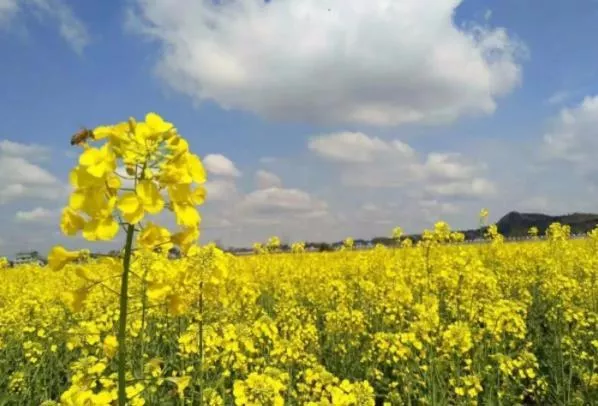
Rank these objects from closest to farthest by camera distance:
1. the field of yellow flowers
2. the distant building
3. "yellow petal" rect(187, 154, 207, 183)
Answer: "yellow petal" rect(187, 154, 207, 183) → the field of yellow flowers → the distant building

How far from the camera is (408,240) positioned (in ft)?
33.8

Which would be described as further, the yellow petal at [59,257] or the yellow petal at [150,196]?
the yellow petal at [59,257]

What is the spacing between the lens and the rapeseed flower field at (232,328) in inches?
60.4

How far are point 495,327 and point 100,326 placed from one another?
131 inches

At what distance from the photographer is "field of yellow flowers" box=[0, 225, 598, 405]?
3244 millimetres

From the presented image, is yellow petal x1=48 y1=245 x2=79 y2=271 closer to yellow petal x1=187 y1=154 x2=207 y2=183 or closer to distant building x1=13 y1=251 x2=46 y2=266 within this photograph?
yellow petal x1=187 y1=154 x2=207 y2=183

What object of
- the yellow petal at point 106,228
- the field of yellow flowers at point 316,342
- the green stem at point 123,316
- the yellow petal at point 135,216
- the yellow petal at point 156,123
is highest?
the yellow petal at point 156,123

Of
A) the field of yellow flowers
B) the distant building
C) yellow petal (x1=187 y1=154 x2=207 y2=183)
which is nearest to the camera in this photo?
yellow petal (x1=187 y1=154 x2=207 y2=183)

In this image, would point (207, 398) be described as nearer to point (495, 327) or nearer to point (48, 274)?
point (495, 327)

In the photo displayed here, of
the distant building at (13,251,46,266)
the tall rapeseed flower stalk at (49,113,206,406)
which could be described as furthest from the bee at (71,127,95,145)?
the distant building at (13,251,46,266)

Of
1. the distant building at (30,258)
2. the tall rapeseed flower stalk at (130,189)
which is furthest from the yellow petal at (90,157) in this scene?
the distant building at (30,258)

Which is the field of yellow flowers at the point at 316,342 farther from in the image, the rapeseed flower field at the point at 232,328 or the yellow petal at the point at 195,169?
the yellow petal at the point at 195,169

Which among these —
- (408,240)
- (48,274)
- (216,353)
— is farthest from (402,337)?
(48,274)

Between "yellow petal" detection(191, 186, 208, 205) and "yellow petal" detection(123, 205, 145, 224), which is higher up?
"yellow petal" detection(191, 186, 208, 205)
